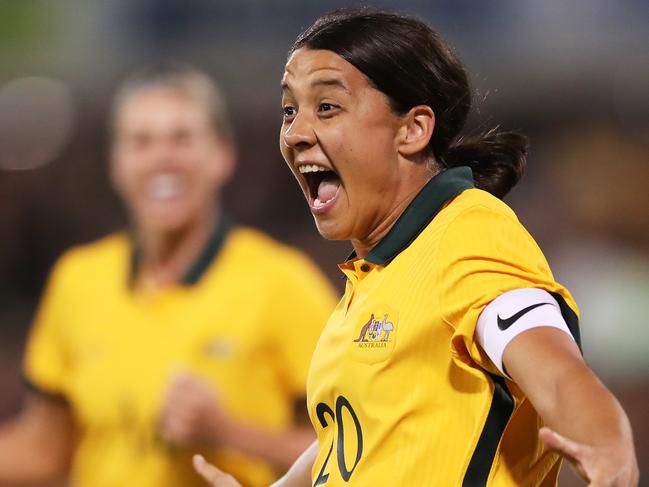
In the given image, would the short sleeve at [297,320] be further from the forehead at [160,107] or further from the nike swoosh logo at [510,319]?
the nike swoosh logo at [510,319]

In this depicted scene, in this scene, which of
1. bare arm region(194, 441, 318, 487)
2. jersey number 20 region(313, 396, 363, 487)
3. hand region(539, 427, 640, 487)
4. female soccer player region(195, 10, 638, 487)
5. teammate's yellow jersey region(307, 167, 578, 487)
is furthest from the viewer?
bare arm region(194, 441, 318, 487)

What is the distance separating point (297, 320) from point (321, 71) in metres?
2.63

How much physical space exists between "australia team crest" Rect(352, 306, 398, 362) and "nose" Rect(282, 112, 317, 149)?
309 mm

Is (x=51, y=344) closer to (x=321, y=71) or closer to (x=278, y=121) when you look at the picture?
(x=278, y=121)

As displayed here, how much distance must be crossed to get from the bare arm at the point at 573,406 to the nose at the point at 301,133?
0.55m

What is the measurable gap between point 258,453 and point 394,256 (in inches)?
103

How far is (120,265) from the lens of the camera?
15.8 ft

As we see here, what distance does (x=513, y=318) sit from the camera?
146cm

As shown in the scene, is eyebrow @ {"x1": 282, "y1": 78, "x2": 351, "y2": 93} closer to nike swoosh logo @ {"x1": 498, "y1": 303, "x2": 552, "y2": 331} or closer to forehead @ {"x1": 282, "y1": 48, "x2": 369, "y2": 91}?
forehead @ {"x1": 282, "y1": 48, "x2": 369, "y2": 91}

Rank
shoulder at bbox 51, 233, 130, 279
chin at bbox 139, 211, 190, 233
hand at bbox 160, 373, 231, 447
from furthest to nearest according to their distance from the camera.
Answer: shoulder at bbox 51, 233, 130, 279, chin at bbox 139, 211, 190, 233, hand at bbox 160, 373, 231, 447

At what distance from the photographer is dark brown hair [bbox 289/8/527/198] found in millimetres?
1823

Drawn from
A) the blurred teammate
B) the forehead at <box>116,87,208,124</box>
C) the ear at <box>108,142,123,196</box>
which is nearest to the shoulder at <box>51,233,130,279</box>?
the blurred teammate

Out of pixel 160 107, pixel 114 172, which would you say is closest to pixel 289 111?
pixel 160 107

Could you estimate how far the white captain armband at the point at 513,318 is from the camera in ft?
4.78
